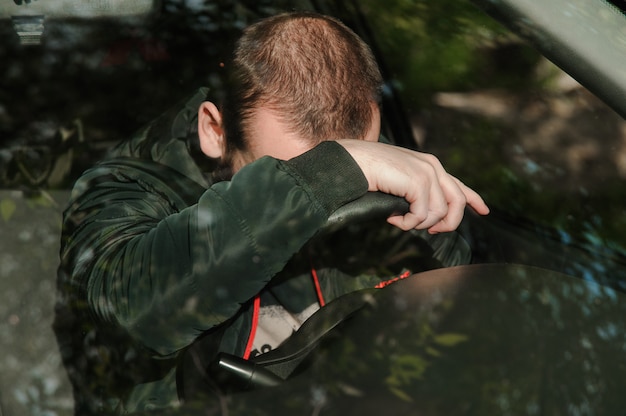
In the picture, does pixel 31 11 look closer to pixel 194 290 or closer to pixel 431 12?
pixel 194 290

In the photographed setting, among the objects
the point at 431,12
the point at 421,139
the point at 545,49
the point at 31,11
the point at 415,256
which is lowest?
the point at 421,139

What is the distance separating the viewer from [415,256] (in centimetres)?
142

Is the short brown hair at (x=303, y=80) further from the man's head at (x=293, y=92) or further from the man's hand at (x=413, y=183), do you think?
the man's hand at (x=413, y=183)

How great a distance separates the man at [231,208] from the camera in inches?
40.5

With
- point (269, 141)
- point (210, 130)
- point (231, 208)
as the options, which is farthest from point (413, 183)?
point (210, 130)

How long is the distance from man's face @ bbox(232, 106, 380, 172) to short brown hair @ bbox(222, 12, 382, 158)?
1cm

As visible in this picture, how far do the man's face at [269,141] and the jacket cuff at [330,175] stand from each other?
0.30 m

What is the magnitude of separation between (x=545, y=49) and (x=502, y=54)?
1.35ft

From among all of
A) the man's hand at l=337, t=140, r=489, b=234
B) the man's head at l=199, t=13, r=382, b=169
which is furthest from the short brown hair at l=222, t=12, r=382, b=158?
the man's hand at l=337, t=140, r=489, b=234

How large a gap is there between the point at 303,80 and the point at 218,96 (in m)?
0.21

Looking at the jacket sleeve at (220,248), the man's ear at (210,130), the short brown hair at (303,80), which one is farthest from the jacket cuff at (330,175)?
the man's ear at (210,130)

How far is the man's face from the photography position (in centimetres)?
136

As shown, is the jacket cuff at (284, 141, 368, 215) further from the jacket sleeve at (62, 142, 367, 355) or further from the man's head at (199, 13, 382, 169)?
the man's head at (199, 13, 382, 169)

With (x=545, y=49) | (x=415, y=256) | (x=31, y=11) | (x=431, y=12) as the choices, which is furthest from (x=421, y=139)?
(x=31, y=11)
